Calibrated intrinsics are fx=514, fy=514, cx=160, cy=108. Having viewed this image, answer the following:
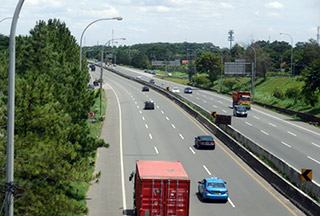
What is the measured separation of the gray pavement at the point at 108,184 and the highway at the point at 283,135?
43.2ft

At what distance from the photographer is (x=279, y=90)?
90.7 meters

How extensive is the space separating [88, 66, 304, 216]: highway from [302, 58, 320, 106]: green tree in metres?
17.7

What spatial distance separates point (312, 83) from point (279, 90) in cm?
1963

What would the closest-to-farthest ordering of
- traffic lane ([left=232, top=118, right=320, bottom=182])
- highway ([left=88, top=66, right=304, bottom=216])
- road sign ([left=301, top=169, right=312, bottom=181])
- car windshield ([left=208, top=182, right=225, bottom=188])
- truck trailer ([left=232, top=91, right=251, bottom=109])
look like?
1. highway ([left=88, top=66, right=304, bottom=216])
2. road sign ([left=301, top=169, right=312, bottom=181])
3. car windshield ([left=208, top=182, right=225, bottom=188])
4. traffic lane ([left=232, top=118, right=320, bottom=182])
5. truck trailer ([left=232, top=91, right=251, bottom=109])

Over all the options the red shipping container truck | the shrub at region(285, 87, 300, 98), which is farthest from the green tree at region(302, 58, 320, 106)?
the red shipping container truck

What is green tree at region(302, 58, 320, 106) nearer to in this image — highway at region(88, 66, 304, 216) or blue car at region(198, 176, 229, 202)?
highway at region(88, 66, 304, 216)

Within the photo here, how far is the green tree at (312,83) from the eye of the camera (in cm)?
7038

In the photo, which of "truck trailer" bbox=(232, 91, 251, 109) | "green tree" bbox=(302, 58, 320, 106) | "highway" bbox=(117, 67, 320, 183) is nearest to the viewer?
"highway" bbox=(117, 67, 320, 183)

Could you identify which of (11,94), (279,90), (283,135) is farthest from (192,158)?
(279,90)

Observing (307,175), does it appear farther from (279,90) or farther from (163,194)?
(279,90)

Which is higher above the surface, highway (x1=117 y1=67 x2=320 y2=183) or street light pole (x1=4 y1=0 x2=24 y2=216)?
street light pole (x1=4 y1=0 x2=24 y2=216)

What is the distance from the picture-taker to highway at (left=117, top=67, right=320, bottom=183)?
41.0 metres

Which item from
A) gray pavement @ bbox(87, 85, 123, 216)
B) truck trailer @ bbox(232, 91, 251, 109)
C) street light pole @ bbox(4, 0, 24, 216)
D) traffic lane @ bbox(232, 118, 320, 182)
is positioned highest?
street light pole @ bbox(4, 0, 24, 216)

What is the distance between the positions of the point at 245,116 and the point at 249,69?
5409 centimetres
